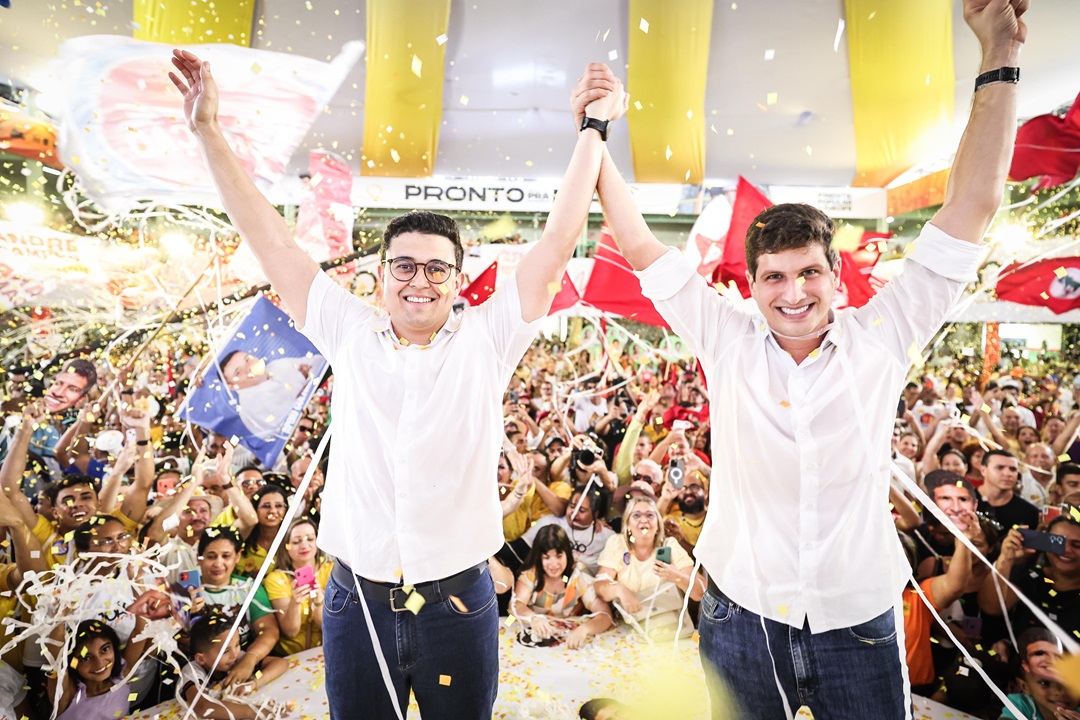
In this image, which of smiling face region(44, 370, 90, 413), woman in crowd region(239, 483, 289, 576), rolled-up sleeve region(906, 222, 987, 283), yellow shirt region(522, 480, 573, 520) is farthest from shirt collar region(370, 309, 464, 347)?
smiling face region(44, 370, 90, 413)

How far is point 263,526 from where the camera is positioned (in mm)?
3480

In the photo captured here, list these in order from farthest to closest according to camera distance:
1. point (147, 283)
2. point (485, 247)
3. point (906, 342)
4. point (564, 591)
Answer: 1. point (485, 247)
2. point (147, 283)
3. point (564, 591)
4. point (906, 342)

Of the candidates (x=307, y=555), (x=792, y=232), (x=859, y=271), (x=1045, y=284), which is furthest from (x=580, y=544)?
(x=1045, y=284)

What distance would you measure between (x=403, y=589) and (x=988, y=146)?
5.18 feet

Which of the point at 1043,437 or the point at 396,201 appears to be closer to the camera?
the point at 1043,437

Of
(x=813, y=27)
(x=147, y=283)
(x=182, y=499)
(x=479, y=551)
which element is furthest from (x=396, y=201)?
(x=479, y=551)

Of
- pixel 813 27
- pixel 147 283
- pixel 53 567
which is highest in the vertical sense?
pixel 813 27

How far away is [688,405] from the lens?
6.54 metres

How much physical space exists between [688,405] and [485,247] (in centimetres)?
266

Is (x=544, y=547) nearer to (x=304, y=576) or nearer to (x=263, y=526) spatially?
(x=304, y=576)

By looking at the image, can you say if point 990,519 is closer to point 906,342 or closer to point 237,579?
point 906,342

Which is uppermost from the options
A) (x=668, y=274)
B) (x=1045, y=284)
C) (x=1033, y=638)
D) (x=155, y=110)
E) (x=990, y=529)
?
(x=155, y=110)

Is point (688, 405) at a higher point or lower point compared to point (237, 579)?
higher

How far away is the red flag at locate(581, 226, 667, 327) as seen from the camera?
453 centimetres
